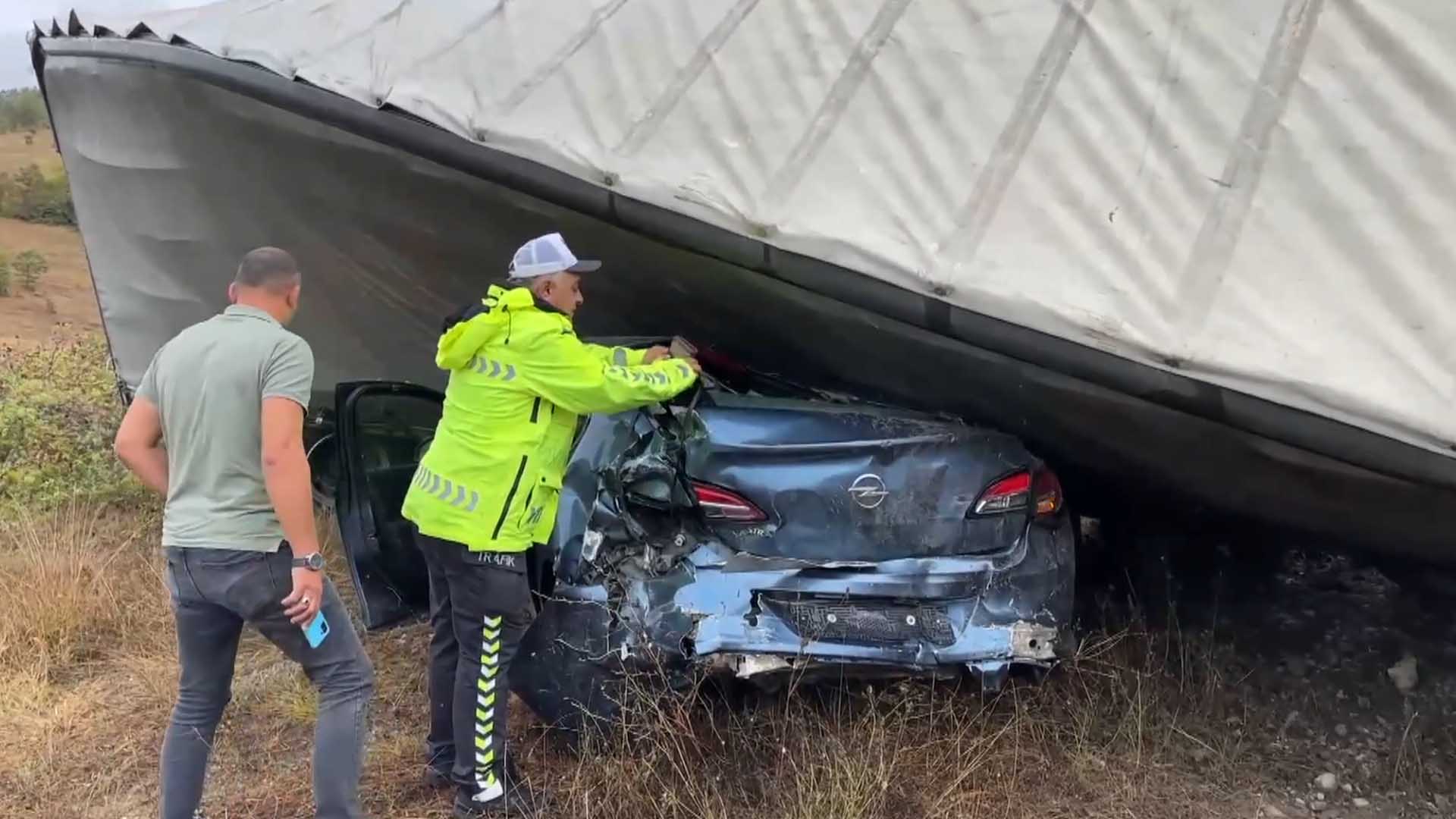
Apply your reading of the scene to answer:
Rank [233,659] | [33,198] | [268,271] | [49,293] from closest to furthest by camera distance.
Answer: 1. [268,271]
2. [233,659]
3. [49,293]
4. [33,198]

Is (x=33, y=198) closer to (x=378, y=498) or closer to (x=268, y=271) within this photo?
(x=378, y=498)

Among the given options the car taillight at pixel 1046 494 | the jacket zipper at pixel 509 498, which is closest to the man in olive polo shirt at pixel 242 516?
the jacket zipper at pixel 509 498

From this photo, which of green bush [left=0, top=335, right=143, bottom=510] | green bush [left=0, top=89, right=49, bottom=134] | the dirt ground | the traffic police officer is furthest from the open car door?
green bush [left=0, top=89, right=49, bottom=134]

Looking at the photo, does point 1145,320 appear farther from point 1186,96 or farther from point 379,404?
point 379,404

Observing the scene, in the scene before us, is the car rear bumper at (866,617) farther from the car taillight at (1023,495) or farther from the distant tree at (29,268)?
the distant tree at (29,268)

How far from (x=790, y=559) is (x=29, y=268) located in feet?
78.8

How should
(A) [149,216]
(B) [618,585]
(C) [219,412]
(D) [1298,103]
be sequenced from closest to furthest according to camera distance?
(C) [219,412]
(D) [1298,103]
(B) [618,585]
(A) [149,216]

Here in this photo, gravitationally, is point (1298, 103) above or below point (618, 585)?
above

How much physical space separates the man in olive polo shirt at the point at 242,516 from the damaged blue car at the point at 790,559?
74 cm

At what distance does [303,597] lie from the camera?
9.95 ft

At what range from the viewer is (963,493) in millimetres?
3678

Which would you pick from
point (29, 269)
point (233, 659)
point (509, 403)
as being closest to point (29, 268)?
point (29, 269)

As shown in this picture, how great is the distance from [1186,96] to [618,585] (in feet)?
8.08

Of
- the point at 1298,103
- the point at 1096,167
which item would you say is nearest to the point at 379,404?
the point at 1096,167
